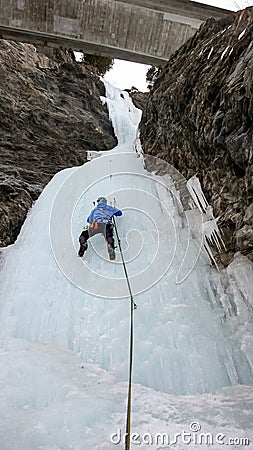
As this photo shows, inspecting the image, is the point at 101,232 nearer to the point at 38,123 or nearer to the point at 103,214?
the point at 103,214

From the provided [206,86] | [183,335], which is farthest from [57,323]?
[206,86]

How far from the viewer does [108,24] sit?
8383mm

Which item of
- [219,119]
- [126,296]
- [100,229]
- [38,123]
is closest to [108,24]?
[38,123]

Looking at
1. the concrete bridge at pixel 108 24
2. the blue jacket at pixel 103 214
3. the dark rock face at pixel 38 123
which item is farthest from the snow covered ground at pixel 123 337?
the concrete bridge at pixel 108 24

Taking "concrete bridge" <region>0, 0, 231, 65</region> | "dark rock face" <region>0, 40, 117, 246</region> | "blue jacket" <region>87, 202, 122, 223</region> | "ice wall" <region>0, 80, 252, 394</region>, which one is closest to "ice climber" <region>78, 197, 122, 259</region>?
"blue jacket" <region>87, 202, 122, 223</region>

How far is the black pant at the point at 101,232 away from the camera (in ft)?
14.2

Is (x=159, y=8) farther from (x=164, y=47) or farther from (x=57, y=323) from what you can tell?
(x=57, y=323)

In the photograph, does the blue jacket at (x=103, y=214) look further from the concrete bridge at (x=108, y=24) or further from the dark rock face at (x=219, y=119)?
the concrete bridge at (x=108, y=24)

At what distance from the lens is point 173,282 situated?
3.73m

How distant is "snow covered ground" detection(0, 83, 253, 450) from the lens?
2.11m

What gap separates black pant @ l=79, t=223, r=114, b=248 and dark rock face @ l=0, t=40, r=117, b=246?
3.75 feet

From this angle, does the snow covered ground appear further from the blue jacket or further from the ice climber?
the blue jacket

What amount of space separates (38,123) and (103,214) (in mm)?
3854

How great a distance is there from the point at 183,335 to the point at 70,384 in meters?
1.03
